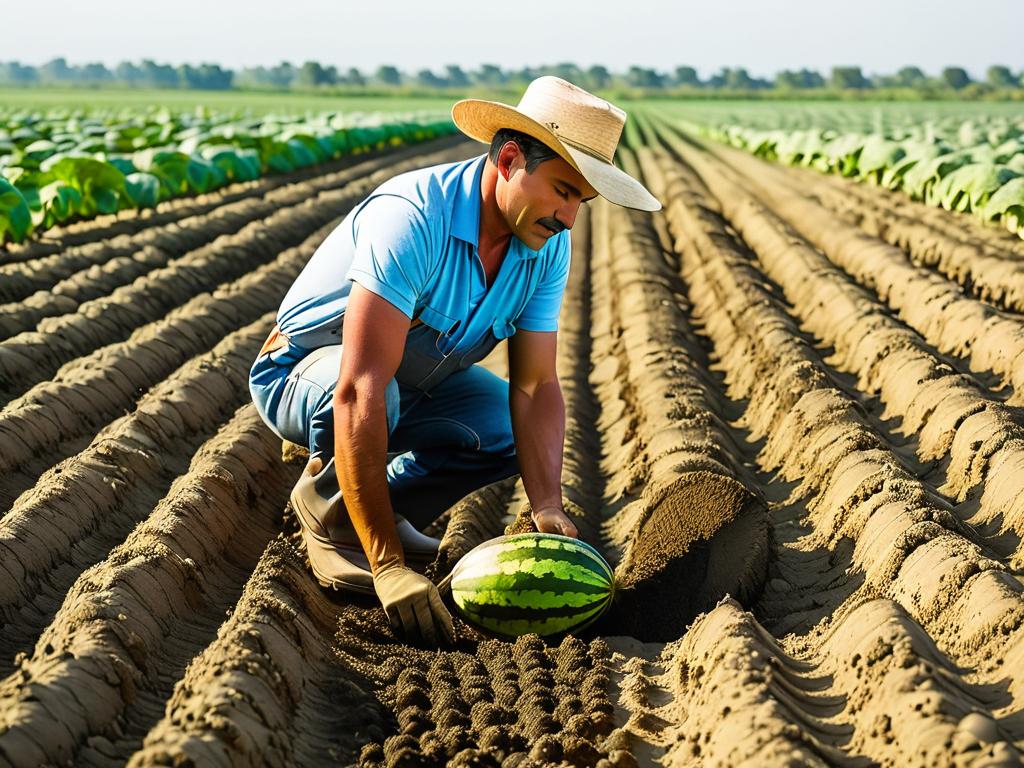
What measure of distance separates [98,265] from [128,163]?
5.08 metres

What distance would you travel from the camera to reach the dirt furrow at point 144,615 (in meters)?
3.16

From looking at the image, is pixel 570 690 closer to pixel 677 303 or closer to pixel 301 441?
pixel 301 441

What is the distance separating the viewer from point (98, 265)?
33.5ft

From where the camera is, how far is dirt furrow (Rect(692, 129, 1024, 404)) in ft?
23.6

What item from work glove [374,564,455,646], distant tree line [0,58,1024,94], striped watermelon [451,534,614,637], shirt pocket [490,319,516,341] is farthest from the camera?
distant tree line [0,58,1024,94]

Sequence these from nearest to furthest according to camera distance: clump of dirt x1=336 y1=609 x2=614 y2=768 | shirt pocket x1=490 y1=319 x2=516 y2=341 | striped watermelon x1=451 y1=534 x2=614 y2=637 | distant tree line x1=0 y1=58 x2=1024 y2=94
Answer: clump of dirt x1=336 y1=609 x2=614 y2=768 → striped watermelon x1=451 y1=534 x2=614 y2=637 → shirt pocket x1=490 y1=319 x2=516 y2=341 → distant tree line x1=0 y1=58 x2=1024 y2=94

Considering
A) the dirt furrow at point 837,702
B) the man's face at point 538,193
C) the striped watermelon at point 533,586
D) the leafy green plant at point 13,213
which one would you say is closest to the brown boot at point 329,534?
the striped watermelon at point 533,586

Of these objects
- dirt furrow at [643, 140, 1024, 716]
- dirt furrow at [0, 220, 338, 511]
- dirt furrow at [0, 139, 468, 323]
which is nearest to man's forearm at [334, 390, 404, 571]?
dirt furrow at [643, 140, 1024, 716]

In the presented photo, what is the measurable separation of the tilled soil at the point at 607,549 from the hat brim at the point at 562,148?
1.12m

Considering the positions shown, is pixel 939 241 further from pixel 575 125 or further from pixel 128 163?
Result: pixel 128 163

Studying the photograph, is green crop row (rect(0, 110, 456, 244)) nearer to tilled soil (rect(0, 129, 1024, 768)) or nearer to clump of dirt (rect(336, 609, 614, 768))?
tilled soil (rect(0, 129, 1024, 768))

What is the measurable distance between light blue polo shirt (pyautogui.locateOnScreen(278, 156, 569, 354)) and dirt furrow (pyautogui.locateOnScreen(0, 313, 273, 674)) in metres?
1.12

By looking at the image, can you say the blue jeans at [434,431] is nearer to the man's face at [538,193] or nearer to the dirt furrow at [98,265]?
the man's face at [538,193]

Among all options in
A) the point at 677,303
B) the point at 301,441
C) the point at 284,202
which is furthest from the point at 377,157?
the point at 301,441
